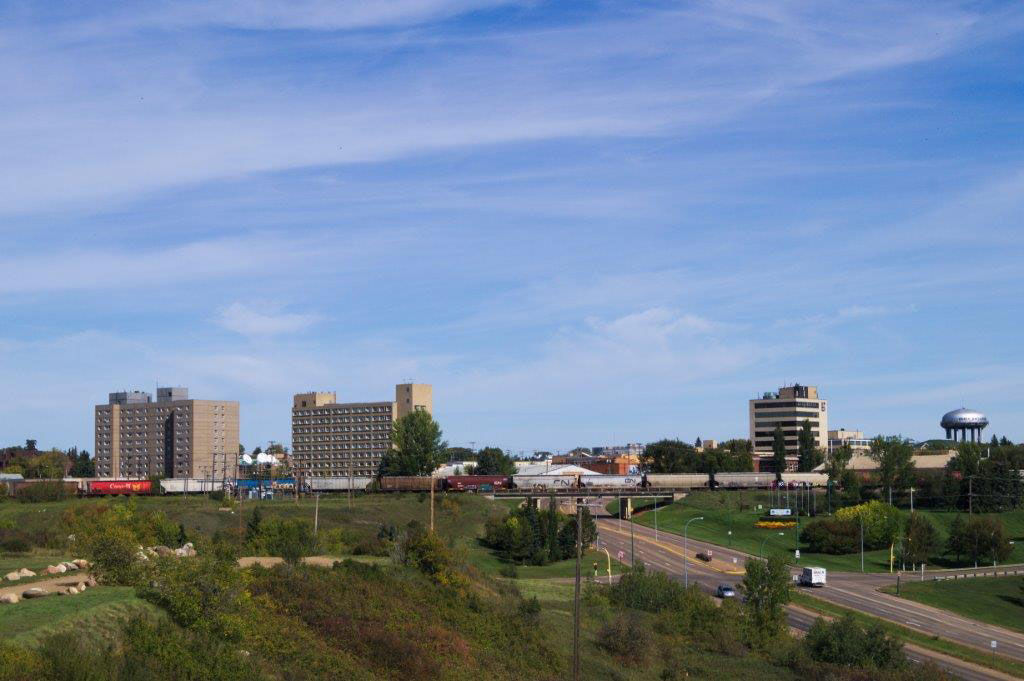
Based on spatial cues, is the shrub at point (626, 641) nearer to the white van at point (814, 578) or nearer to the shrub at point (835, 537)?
the white van at point (814, 578)

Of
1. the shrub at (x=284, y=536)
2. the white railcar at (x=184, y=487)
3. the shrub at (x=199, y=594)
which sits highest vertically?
the shrub at (x=199, y=594)

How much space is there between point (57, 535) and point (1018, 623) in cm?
8202

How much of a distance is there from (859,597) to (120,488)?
11037 cm

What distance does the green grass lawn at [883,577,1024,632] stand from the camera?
3799 inches

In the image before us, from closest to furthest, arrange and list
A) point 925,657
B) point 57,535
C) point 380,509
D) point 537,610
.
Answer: point 537,610, point 925,657, point 57,535, point 380,509

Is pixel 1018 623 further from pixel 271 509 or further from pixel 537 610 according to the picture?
pixel 271 509

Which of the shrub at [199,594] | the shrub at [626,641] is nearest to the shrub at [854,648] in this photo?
the shrub at [626,641]

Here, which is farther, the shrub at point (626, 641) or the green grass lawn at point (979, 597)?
the green grass lawn at point (979, 597)

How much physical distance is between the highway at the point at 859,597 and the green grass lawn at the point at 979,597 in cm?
260

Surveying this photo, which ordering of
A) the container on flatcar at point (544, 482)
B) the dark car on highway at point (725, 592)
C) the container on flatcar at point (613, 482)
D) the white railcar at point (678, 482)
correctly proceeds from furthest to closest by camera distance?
the white railcar at point (678, 482) → the container on flatcar at point (613, 482) → the container on flatcar at point (544, 482) → the dark car on highway at point (725, 592)

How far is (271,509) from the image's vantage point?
12538 cm

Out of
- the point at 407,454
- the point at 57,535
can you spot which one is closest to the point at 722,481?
the point at 407,454

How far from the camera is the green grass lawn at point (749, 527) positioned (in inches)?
5059

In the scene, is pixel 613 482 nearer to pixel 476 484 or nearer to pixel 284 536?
pixel 476 484
